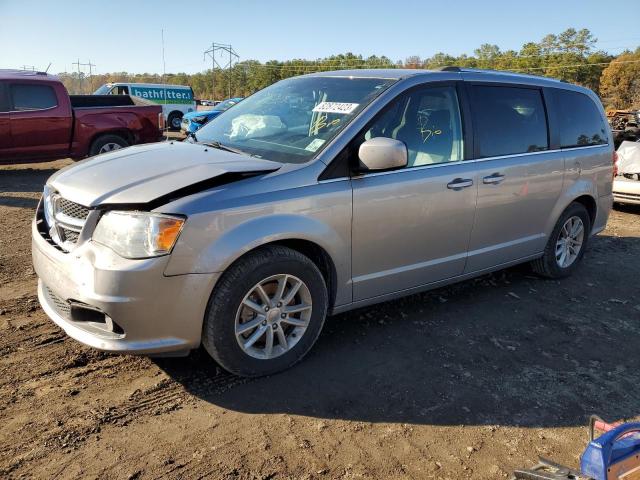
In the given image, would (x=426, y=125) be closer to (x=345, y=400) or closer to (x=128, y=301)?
(x=345, y=400)

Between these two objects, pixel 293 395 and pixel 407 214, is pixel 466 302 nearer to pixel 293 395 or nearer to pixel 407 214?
pixel 407 214

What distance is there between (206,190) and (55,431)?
1446 millimetres

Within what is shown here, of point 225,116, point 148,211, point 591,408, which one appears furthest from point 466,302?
point 148,211

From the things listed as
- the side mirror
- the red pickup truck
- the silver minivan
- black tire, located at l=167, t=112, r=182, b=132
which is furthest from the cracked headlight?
black tire, located at l=167, t=112, r=182, b=132

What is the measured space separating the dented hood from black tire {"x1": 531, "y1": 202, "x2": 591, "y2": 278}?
312 cm

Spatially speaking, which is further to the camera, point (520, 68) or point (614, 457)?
point (520, 68)

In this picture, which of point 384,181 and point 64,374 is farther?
point 384,181

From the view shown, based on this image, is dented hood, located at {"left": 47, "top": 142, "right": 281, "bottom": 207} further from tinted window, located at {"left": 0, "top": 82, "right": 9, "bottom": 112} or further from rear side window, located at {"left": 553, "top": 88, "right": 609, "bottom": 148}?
tinted window, located at {"left": 0, "top": 82, "right": 9, "bottom": 112}

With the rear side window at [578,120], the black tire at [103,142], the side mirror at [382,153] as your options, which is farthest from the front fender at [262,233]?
the black tire at [103,142]

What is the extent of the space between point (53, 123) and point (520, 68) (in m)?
58.6

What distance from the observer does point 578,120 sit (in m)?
5.22

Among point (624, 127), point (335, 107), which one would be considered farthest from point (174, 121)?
point (335, 107)

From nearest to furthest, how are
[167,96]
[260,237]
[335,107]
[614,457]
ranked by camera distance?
[614,457], [260,237], [335,107], [167,96]

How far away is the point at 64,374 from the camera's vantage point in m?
3.21
